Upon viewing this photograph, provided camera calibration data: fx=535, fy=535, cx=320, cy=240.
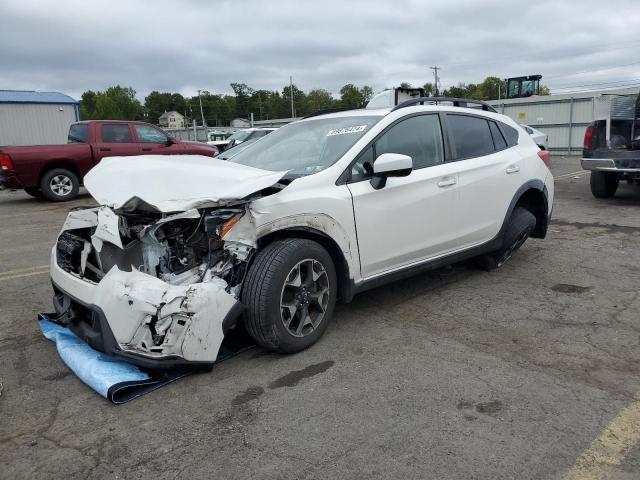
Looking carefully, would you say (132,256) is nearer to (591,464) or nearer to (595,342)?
(591,464)

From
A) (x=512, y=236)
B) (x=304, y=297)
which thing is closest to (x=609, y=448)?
(x=304, y=297)

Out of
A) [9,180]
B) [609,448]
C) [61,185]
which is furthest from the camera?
[61,185]

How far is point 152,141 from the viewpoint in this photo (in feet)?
41.8

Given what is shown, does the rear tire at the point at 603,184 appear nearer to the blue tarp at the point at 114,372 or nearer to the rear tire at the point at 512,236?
the rear tire at the point at 512,236

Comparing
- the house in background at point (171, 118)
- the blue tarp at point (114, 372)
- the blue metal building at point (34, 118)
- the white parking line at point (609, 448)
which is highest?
the house in background at point (171, 118)

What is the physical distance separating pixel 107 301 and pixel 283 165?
1788mm

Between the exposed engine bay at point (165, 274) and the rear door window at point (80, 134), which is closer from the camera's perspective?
the exposed engine bay at point (165, 274)

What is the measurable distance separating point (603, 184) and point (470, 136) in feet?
21.4

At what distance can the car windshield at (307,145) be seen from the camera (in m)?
4.06

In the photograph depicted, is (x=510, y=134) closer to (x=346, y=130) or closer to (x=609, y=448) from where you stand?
(x=346, y=130)

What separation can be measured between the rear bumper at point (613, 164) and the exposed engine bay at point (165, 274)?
7.81m

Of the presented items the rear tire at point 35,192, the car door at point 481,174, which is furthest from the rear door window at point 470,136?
the rear tire at point 35,192

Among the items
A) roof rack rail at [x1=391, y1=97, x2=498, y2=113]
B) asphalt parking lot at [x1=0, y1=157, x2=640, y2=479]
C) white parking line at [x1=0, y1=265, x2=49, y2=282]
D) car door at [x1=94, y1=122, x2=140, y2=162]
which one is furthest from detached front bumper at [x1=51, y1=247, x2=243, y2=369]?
car door at [x1=94, y1=122, x2=140, y2=162]

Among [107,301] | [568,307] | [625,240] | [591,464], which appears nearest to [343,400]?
[591,464]
